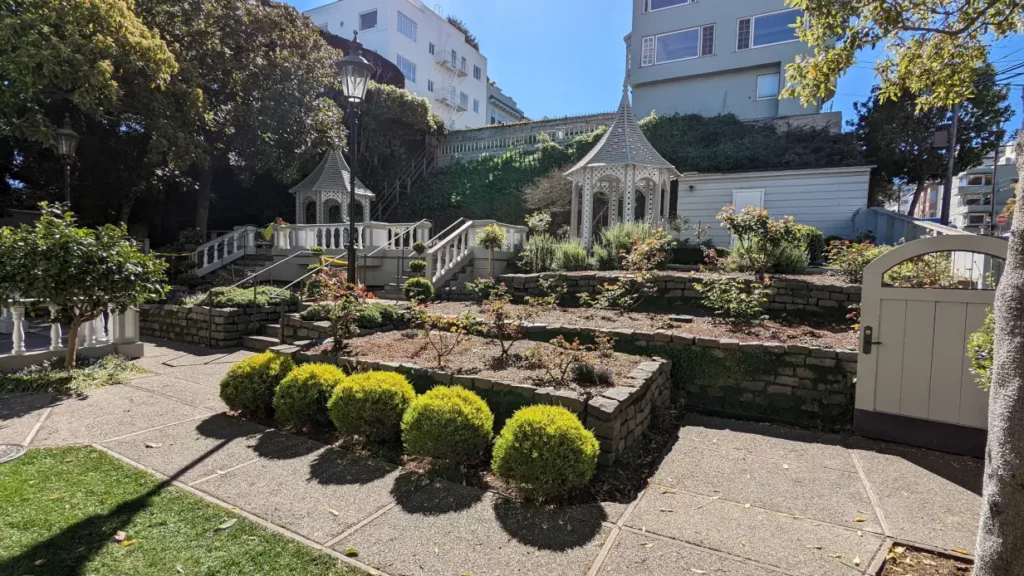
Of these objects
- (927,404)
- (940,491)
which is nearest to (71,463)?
(940,491)

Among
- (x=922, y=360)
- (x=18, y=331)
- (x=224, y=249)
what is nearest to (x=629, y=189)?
(x=922, y=360)

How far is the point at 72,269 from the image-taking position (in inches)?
228

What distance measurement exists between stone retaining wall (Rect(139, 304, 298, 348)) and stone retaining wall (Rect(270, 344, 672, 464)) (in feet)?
12.3

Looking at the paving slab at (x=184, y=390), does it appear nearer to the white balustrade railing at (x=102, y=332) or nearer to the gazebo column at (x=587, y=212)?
the white balustrade railing at (x=102, y=332)

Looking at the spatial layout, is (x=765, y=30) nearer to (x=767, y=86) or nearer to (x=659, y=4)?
(x=767, y=86)

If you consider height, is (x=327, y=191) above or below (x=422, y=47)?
below

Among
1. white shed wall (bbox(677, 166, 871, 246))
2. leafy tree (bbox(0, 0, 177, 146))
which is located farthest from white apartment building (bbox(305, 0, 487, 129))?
white shed wall (bbox(677, 166, 871, 246))

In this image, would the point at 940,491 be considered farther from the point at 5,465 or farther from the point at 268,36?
the point at 268,36

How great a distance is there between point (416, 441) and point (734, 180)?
518 inches

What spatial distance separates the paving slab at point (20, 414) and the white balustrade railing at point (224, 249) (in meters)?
9.09

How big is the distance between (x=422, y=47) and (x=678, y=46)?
17514mm

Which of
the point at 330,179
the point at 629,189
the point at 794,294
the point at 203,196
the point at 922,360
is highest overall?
the point at 330,179

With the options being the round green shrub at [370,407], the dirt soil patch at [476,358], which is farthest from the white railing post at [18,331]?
the round green shrub at [370,407]

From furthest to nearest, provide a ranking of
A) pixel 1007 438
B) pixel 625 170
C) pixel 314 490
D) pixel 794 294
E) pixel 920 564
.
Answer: pixel 625 170, pixel 794 294, pixel 314 490, pixel 920 564, pixel 1007 438
